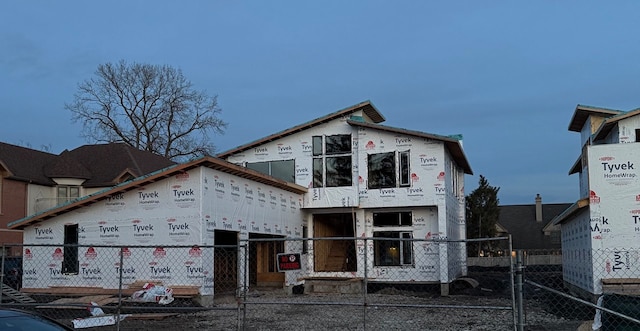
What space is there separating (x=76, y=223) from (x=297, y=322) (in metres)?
9.38

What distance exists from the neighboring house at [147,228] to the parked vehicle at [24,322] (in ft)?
38.6

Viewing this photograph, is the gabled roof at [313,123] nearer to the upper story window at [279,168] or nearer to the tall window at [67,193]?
the upper story window at [279,168]

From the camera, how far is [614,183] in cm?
1798

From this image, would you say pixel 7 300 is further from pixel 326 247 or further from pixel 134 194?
pixel 326 247

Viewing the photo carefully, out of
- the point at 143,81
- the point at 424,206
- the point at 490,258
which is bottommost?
the point at 490,258

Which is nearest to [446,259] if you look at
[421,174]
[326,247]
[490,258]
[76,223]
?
[421,174]

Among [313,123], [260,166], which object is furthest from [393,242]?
[260,166]

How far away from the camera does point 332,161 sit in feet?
89.9

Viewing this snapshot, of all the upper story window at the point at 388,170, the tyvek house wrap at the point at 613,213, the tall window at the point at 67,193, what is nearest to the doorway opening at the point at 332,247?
the upper story window at the point at 388,170

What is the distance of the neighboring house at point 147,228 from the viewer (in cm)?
1888

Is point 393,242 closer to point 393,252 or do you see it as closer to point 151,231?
point 393,252

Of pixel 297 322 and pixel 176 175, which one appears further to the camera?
pixel 176 175

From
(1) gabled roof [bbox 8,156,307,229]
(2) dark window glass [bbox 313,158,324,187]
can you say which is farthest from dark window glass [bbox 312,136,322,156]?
(1) gabled roof [bbox 8,156,307,229]

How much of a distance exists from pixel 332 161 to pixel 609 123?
11.4 metres
